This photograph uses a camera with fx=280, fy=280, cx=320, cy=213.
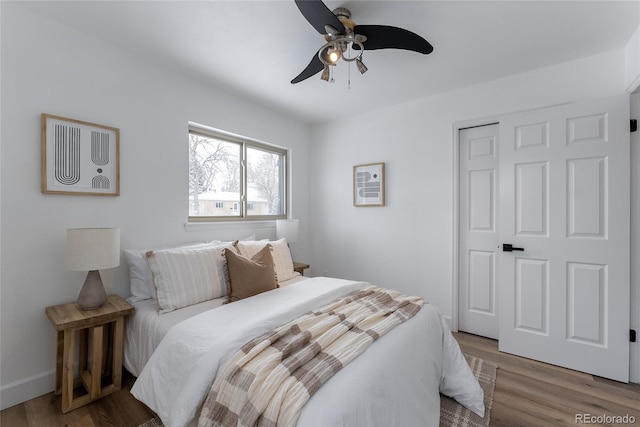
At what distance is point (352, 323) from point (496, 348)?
1883 mm

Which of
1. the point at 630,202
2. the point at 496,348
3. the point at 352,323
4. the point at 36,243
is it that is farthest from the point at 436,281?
the point at 36,243

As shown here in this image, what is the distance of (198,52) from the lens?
2215mm

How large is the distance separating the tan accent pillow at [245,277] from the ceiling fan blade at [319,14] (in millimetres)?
1596

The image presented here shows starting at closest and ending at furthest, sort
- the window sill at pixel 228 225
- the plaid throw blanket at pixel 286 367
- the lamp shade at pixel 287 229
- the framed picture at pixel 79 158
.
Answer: the plaid throw blanket at pixel 286 367
the framed picture at pixel 79 158
the window sill at pixel 228 225
the lamp shade at pixel 287 229

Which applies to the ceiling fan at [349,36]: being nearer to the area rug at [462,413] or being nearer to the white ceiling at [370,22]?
the white ceiling at [370,22]

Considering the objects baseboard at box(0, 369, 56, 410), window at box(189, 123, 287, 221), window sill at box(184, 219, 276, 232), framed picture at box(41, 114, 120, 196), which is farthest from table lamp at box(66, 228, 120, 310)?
window at box(189, 123, 287, 221)

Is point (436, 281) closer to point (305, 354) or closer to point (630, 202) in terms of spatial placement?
point (630, 202)

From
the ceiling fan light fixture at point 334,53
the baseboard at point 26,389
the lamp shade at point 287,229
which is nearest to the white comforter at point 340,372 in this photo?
the baseboard at point 26,389

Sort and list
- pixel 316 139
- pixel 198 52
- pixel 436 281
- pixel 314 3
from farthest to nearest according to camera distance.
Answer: pixel 316 139, pixel 436 281, pixel 198 52, pixel 314 3

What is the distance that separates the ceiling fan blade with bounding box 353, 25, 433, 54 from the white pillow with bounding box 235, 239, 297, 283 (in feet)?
5.80

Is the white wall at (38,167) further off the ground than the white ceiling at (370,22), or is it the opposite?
the white ceiling at (370,22)

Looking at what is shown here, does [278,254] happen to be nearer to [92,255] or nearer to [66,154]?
[92,255]

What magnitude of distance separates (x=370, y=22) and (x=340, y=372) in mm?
2070

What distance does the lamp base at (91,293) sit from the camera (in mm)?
1812
